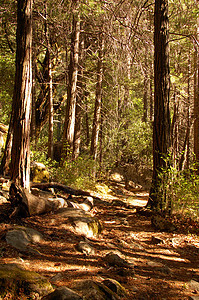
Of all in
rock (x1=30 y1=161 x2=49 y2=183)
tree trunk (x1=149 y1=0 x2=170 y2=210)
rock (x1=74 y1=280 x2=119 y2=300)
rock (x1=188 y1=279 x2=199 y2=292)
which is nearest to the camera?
rock (x1=74 y1=280 x2=119 y2=300)

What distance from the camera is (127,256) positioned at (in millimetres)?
4051

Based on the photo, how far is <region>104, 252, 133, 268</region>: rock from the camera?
3.58m

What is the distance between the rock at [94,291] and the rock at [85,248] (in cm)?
123

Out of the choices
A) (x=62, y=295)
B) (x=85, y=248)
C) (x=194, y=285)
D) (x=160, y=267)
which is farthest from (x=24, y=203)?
(x=194, y=285)

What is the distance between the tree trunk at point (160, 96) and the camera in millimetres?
6723

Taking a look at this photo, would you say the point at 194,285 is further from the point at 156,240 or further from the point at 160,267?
the point at 156,240

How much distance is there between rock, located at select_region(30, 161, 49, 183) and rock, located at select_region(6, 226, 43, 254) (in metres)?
4.93

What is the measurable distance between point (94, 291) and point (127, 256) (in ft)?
6.01

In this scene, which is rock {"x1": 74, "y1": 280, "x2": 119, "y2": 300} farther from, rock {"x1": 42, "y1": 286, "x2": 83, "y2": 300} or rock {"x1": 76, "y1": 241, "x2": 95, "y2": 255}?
rock {"x1": 76, "y1": 241, "x2": 95, "y2": 255}

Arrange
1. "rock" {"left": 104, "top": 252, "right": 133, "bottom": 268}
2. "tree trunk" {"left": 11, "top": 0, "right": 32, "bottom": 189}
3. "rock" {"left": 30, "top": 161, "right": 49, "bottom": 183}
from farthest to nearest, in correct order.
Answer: "rock" {"left": 30, "top": 161, "right": 49, "bottom": 183}
"tree trunk" {"left": 11, "top": 0, "right": 32, "bottom": 189}
"rock" {"left": 104, "top": 252, "right": 133, "bottom": 268}

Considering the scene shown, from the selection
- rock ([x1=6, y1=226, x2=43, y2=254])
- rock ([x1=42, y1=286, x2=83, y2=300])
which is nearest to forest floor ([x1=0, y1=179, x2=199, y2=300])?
rock ([x1=6, y1=226, x2=43, y2=254])

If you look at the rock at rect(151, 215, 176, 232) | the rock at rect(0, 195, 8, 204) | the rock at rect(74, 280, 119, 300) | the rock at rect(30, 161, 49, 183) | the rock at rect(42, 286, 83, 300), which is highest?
the rock at rect(30, 161, 49, 183)

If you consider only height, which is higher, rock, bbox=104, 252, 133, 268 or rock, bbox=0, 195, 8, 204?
rock, bbox=0, 195, 8, 204

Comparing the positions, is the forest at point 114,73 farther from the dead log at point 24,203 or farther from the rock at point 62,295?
the rock at point 62,295
